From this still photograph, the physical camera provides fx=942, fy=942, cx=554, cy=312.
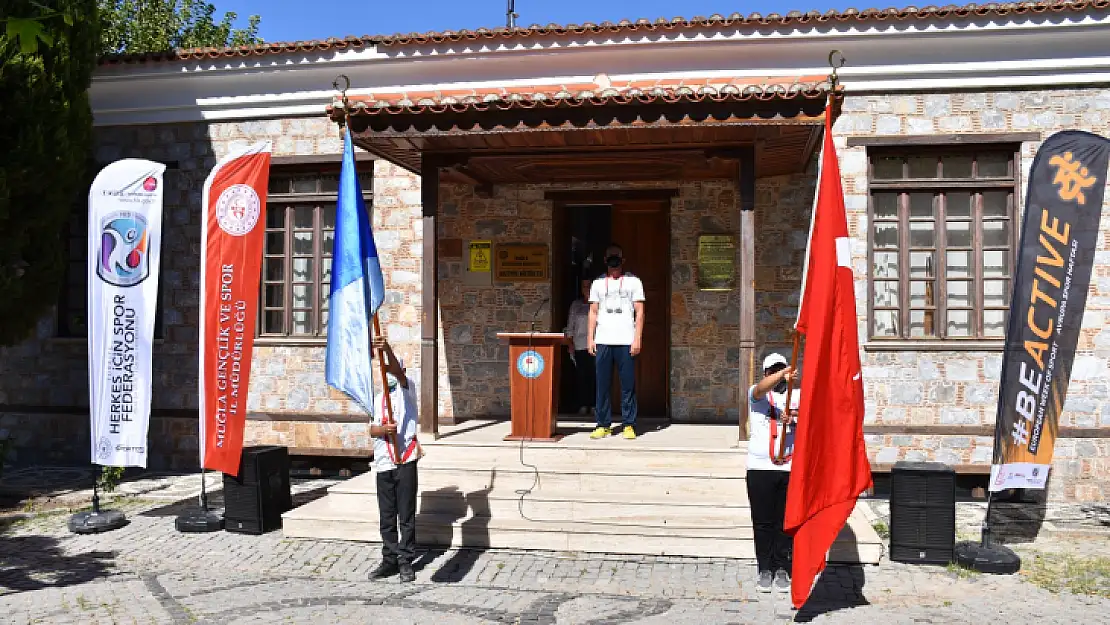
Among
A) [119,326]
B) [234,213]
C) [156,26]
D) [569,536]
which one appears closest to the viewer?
[569,536]

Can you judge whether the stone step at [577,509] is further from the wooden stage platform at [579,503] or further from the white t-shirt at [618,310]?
the white t-shirt at [618,310]

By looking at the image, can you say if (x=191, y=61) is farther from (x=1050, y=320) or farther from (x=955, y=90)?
(x=1050, y=320)

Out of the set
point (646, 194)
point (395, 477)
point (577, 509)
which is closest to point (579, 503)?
point (577, 509)

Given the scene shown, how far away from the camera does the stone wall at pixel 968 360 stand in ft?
29.9

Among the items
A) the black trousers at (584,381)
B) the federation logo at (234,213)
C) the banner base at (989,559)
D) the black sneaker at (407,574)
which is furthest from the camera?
the black trousers at (584,381)

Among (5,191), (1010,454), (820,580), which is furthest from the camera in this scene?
(5,191)

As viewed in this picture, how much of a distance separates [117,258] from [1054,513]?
8.72 m

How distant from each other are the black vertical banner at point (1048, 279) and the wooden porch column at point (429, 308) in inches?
187

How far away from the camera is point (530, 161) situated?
9156 mm

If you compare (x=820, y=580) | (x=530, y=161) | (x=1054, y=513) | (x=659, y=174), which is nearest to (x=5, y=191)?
(x=530, y=161)

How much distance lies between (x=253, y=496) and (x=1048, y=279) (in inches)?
253

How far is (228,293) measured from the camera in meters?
8.03

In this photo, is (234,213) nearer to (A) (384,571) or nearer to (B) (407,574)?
(A) (384,571)

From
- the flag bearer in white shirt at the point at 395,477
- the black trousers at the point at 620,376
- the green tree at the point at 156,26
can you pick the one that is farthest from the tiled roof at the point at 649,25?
the green tree at the point at 156,26
